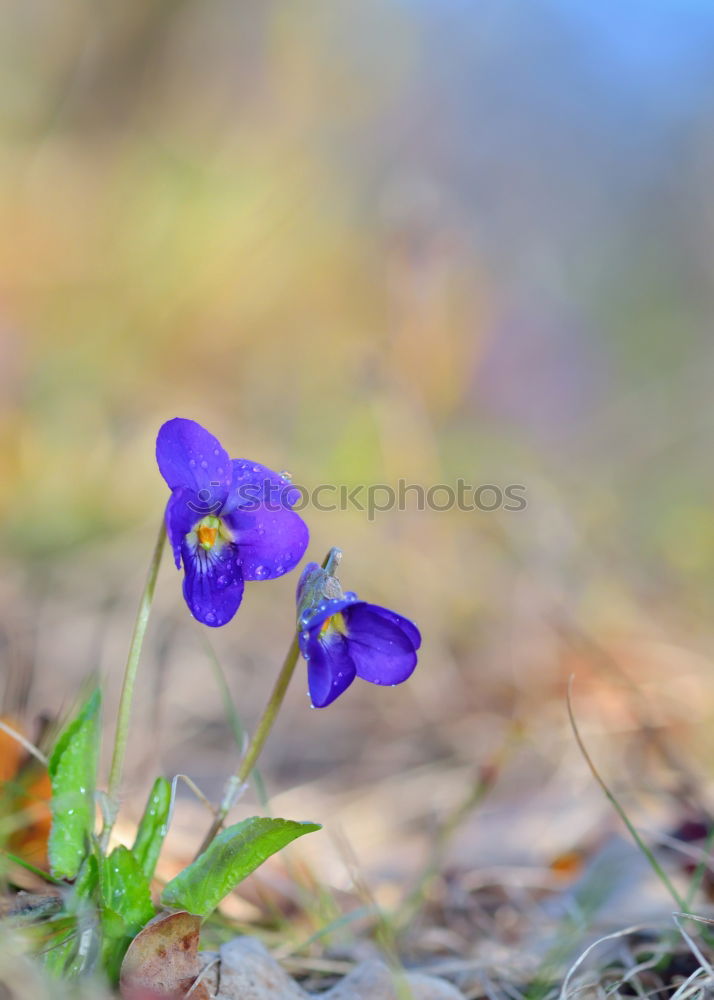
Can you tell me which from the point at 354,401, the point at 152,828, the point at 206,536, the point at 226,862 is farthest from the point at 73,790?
the point at 354,401

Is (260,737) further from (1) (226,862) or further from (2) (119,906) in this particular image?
(2) (119,906)

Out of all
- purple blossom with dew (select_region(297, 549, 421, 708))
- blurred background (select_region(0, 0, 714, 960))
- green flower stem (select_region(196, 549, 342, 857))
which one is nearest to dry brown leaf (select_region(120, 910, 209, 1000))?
green flower stem (select_region(196, 549, 342, 857))

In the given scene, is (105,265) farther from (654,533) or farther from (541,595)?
(654,533)

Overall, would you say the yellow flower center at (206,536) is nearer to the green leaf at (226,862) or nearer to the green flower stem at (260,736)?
the green flower stem at (260,736)

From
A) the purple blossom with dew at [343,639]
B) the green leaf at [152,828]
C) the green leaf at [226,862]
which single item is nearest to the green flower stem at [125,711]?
the green leaf at [152,828]

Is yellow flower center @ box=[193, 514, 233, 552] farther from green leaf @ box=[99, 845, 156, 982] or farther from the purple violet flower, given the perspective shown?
green leaf @ box=[99, 845, 156, 982]

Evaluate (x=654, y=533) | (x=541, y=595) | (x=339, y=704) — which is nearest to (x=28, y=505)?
(x=339, y=704)

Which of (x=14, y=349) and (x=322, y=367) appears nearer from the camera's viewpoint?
(x=14, y=349)
